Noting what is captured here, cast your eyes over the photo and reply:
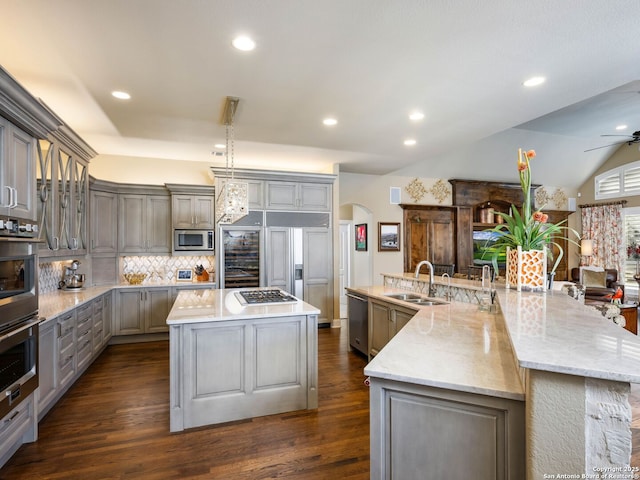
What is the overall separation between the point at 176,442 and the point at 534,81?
3.98 m

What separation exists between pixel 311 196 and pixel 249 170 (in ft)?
3.62

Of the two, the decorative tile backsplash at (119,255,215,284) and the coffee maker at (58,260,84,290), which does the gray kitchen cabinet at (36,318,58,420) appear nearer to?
the coffee maker at (58,260,84,290)

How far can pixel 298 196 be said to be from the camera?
5.73m

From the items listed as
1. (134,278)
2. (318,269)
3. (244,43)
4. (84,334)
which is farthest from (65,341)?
(318,269)

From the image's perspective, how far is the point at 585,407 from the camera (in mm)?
1033

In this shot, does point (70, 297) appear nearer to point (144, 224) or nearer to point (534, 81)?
point (144, 224)

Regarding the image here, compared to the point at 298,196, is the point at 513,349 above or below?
below

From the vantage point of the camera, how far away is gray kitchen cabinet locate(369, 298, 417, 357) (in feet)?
11.3

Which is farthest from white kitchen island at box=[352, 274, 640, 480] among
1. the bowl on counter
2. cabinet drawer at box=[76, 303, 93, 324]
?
the bowl on counter

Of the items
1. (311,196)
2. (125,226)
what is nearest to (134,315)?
(125,226)

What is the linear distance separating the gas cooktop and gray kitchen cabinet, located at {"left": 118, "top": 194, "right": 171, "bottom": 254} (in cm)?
229

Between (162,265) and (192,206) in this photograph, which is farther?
(162,265)

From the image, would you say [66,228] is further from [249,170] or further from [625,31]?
[625,31]

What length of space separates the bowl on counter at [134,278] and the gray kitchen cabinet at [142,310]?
10.1 inches
